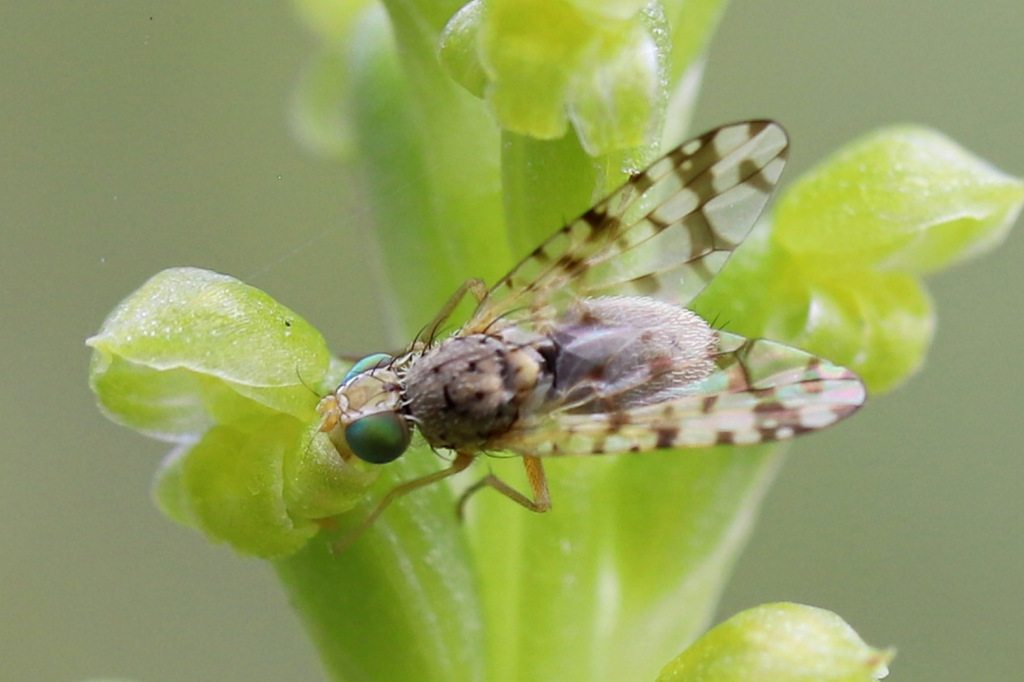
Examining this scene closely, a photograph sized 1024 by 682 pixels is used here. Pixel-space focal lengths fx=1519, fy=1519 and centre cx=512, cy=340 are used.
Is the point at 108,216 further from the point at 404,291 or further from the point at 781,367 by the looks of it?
the point at 781,367

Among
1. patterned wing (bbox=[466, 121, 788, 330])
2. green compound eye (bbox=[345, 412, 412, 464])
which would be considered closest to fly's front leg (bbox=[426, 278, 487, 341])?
patterned wing (bbox=[466, 121, 788, 330])

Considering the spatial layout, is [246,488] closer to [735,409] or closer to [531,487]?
[531,487]

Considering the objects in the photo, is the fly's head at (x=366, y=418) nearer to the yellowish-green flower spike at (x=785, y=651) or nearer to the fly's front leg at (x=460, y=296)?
the fly's front leg at (x=460, y=296)

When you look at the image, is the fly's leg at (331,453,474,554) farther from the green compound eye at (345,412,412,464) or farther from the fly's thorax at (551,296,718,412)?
the fly's thorax at (551,296,718,412)

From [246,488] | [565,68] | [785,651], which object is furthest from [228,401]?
[785,651]

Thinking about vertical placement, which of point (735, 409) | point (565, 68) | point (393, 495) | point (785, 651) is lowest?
point (785, 651)

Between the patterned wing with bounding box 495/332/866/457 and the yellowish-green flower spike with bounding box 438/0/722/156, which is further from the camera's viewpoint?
the patterned wing with bounding box 495/332/866/457

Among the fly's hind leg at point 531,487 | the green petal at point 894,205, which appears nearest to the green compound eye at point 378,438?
the fly's hind leg at point 531,487
